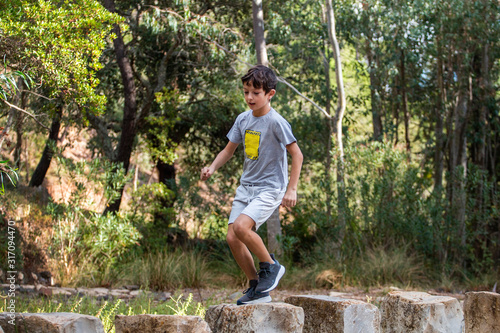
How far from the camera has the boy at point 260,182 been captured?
11.0ft

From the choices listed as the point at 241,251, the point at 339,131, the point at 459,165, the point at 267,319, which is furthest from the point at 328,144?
the point at 267,319

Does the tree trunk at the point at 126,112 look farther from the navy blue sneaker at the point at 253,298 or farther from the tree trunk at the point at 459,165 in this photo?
the navy blue sneaker at the point at 253,298

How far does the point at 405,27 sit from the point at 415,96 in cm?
227

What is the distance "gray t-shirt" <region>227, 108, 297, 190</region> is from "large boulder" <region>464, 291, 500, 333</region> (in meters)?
1.59

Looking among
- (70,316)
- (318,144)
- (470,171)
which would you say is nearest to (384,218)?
(470,171)

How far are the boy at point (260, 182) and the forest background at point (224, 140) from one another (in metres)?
3.99

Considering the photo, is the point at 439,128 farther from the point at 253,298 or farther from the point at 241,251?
the point at 253,298

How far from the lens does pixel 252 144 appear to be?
361 cm

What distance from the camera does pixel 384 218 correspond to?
906cm

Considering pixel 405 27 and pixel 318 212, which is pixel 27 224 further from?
pixel 405 27

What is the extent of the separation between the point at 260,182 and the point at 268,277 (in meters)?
0.63

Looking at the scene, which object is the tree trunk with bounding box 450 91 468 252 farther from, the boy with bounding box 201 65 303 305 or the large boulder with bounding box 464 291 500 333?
the boy with bounding box 201 65 303 305

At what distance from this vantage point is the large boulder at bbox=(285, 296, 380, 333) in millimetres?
3086

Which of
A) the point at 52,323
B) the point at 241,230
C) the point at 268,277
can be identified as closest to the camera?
the point at 52,323
